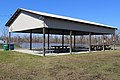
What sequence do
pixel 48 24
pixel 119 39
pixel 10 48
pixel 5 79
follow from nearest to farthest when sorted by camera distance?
pixel 5 79
pixel 48 24
pixel 10 48
pixel 119 39

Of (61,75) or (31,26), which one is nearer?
(61,75)

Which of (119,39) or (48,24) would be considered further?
(119,39)

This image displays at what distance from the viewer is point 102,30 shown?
24.9m

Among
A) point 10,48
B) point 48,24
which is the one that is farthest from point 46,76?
point 10,48

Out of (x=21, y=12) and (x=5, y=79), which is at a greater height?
(x=21, y=12)

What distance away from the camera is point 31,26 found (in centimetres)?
1898

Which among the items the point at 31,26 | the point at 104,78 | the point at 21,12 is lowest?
the point at 104,78

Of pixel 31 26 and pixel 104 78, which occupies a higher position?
pixel 31 26

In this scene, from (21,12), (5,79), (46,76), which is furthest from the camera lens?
(21,12)

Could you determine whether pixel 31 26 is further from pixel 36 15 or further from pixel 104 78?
pixel 104 78

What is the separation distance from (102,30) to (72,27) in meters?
6.37

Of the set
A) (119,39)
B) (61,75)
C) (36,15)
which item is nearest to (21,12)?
(36,15)

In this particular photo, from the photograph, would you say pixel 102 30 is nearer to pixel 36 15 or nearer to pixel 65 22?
pixel 65 22

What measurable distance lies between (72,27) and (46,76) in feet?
42.2
